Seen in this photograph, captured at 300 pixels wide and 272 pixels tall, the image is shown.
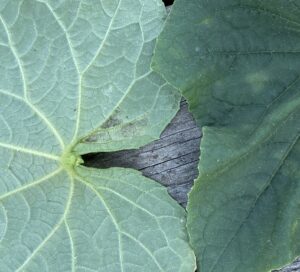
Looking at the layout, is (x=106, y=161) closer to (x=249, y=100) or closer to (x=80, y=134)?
(x=80, y=134)

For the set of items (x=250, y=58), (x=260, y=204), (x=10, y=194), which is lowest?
(x=260, y=204)

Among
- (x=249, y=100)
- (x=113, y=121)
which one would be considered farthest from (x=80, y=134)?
(x=249, y=100)

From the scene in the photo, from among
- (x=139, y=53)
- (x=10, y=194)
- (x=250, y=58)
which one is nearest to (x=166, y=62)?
(x=139, y=53)

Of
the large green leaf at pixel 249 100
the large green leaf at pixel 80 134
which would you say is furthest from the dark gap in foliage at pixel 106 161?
the large green leaf at pixel 249 100

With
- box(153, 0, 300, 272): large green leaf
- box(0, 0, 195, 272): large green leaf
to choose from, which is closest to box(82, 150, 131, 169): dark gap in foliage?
box(0, 0, 195, 272): large green leaf

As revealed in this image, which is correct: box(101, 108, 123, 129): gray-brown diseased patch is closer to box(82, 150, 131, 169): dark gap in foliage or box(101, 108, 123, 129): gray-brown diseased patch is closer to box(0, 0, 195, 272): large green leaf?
box(0, 0, 195, 272): large green leaf

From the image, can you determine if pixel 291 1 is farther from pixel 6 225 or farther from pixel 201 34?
pixel 6 225

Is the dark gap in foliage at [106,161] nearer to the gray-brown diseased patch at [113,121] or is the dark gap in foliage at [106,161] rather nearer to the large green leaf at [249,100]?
the gray-brown diseased patch at [113,121]
